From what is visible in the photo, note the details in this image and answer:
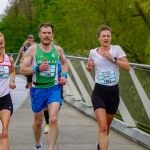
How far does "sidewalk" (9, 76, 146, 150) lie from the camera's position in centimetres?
748

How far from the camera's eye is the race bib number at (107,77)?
20.7 ft

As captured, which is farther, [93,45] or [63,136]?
[93,45]

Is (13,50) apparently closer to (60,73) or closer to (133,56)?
(133,56)

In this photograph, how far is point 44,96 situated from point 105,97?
854mm

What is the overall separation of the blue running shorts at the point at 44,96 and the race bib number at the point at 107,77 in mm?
635

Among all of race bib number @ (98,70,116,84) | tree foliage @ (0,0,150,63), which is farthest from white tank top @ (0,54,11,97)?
tree foliage @ (0,0,150,63)

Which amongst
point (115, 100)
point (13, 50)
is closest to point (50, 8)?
point (13, 50)

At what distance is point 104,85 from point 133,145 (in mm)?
1623

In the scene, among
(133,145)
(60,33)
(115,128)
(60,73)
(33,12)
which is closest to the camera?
(60,73)

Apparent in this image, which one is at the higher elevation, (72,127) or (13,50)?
(72,127)

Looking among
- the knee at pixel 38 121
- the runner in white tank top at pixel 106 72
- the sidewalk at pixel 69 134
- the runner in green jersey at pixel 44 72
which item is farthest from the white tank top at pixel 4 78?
the sidewalk at pixel 69 134

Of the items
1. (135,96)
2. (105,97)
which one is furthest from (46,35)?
(135,96)

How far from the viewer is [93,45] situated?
29.6 m

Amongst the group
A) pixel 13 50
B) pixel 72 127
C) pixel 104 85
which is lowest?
pixel 13 50
